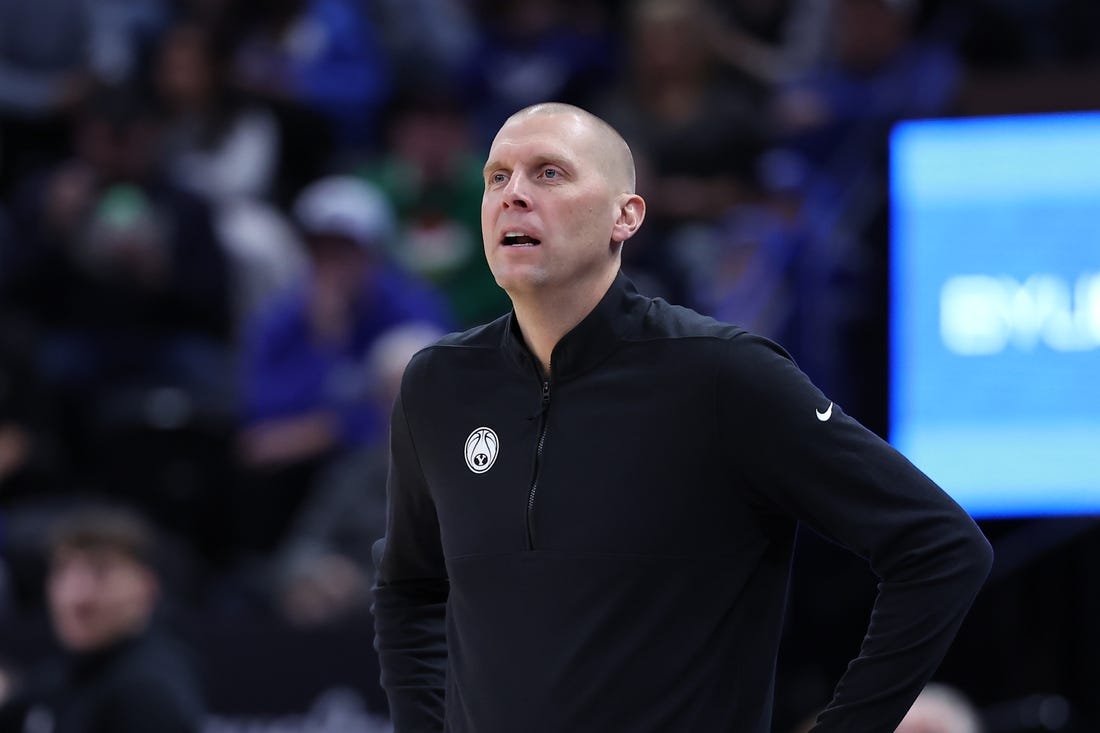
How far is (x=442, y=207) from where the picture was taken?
8.16m

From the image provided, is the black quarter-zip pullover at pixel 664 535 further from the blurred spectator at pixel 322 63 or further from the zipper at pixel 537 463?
the blurred spectator at pixel 322 63

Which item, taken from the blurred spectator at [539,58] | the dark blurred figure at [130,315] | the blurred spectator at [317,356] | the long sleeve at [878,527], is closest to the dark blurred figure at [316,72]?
the blurred spectator at [539,58]

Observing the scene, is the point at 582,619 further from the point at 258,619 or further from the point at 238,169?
the point at 238,169

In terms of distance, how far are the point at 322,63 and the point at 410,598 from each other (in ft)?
21.1

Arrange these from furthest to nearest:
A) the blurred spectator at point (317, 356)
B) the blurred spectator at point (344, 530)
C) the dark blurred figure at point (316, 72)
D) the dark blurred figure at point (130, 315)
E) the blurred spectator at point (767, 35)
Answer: the dark blurred figure at point (316, 72) → the blurred spectator at point (767, 35) → the dark blurred figure at point (130, 315) → the blurred spectator at point (317, 356) → the blurred spectator at point (344, 530)

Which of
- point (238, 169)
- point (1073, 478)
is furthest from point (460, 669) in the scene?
point (238, 169)

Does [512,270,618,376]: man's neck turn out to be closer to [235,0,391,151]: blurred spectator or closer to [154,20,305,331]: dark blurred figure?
[154,20,305,331]: dark blurred figure

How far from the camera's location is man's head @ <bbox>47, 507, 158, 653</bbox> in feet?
17.5

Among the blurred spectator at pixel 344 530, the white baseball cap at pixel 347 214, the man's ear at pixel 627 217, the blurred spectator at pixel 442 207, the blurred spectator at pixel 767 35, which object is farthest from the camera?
the blurred spectator at pixel 767 35

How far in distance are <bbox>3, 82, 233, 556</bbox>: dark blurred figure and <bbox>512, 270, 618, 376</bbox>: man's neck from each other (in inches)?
193

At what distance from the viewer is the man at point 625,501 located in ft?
8.04

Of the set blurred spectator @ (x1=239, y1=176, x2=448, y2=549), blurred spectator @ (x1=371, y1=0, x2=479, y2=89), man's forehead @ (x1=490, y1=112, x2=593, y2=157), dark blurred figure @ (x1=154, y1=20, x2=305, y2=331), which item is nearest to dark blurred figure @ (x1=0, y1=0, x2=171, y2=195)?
dark blurred figure @ (x1=154, y1=20, x2=305, y2=331)

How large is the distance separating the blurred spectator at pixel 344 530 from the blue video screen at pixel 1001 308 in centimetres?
178

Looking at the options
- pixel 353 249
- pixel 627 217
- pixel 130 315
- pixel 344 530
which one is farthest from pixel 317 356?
pixel 627 217
